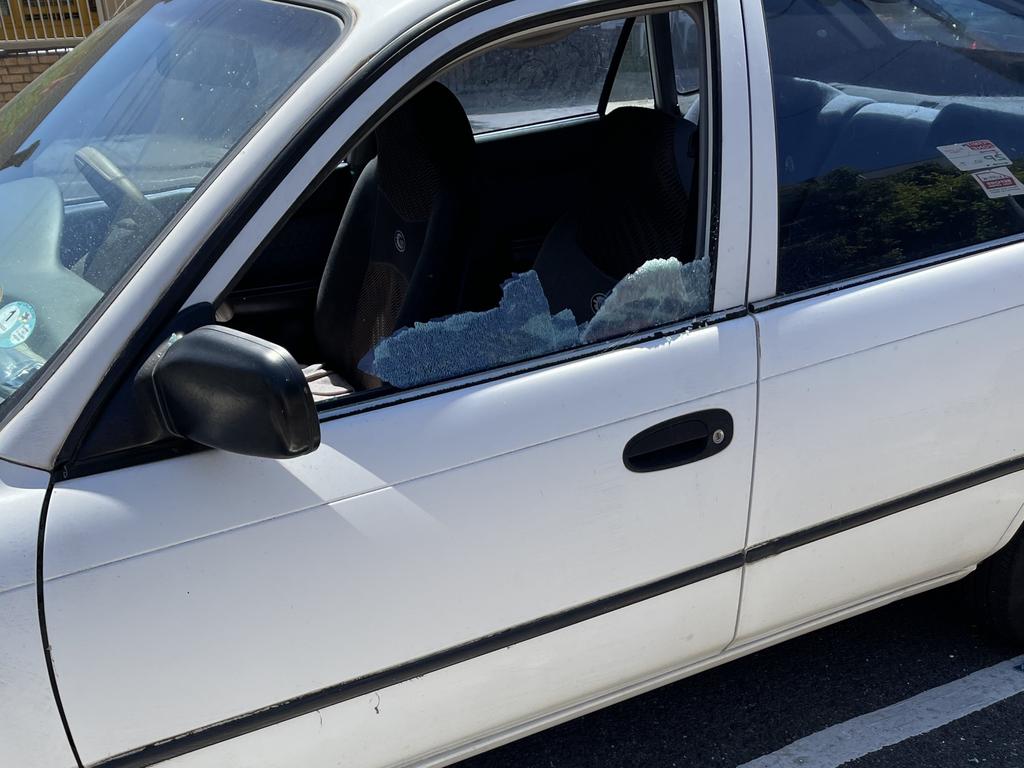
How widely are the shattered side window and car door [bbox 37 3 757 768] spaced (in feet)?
Answer: 0.12

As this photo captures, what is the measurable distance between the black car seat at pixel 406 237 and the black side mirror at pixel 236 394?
57cm

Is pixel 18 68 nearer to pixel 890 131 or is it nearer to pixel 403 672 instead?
pixel 890 131

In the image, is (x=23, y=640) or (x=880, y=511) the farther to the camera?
(x=880, y=511)

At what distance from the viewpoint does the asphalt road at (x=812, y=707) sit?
2.41 metres

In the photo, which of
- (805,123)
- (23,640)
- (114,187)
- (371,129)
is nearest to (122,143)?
(114,187)

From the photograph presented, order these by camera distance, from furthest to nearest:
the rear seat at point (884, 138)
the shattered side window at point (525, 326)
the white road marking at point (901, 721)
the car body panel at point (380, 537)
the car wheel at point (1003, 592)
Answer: the car wheel at point (1003, 592)
the white road marking at point (901, 721)
the rear seat at point (884, 138)
the shattered side window at point (525, 326)
the car body panel at point (380, 537)

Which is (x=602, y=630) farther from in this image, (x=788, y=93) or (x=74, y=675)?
(x=788, y=93)

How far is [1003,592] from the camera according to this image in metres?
2.57

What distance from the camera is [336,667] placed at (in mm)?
1714

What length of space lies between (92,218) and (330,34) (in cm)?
51

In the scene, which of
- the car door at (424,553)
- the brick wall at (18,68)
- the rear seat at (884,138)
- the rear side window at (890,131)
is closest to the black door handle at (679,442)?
the car door at (424,553)

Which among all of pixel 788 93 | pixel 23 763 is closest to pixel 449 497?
pixel 23 763

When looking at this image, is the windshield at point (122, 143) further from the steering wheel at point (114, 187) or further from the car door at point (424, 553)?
the car door at point (424, 553)

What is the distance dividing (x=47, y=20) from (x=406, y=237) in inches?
299
